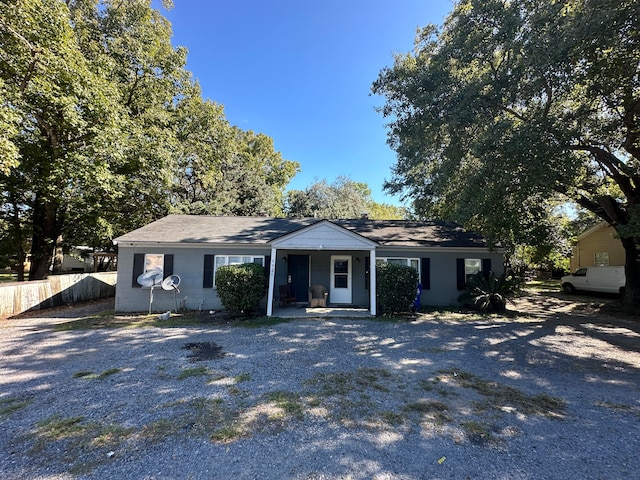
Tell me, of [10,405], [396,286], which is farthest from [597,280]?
[10,405]

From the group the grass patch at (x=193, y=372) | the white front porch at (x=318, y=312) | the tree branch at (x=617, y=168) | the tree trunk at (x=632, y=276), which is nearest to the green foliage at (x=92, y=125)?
the grass patch at (x=193, y=372)

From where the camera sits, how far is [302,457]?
3016mm

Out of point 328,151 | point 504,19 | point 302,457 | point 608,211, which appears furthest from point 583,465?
point 328,151

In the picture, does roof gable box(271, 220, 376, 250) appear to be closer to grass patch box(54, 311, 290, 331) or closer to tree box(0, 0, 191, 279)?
grass patch box(54, 311, 290, 331)

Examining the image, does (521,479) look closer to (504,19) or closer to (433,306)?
(433,306)

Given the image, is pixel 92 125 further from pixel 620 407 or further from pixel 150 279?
pixel 620 407

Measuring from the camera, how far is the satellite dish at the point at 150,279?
1036 cm

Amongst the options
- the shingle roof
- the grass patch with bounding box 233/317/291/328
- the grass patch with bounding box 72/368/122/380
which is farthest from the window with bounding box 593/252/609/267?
the grass patch with bounding box 72/368/122/380

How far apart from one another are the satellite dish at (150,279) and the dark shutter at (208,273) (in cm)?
149

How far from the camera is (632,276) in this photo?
1230 cm

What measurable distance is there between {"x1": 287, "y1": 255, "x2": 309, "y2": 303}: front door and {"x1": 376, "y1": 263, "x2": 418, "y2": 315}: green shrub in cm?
323

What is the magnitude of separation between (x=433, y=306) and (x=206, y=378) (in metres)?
9.54

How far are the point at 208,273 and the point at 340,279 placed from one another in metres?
5.15

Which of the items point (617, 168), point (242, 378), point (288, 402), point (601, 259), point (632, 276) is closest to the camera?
point (288, 402)
